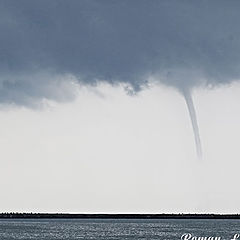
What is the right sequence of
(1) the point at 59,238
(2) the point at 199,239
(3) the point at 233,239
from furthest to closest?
(1) the point at 59,238
(3) the point at 233,239
(2) the point at 199,239

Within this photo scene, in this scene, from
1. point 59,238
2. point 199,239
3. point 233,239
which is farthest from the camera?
point 59,238

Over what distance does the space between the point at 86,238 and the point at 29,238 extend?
501 inches

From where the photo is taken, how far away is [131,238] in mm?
146125

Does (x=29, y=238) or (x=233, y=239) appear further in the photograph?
(x=29, y=238)

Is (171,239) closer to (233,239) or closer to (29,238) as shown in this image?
(233,239)

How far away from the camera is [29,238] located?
14600 centimetres

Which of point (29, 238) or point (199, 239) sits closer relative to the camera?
point (199, 239)

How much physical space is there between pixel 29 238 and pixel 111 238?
18.3 metres

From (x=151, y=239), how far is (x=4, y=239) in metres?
31.7

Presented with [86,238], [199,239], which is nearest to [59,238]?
[86,238]

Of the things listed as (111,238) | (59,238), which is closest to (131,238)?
(111,238)

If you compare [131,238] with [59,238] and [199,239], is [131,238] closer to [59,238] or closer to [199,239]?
[59,238]

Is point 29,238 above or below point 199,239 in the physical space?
above

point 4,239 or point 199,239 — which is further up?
point 4,239
